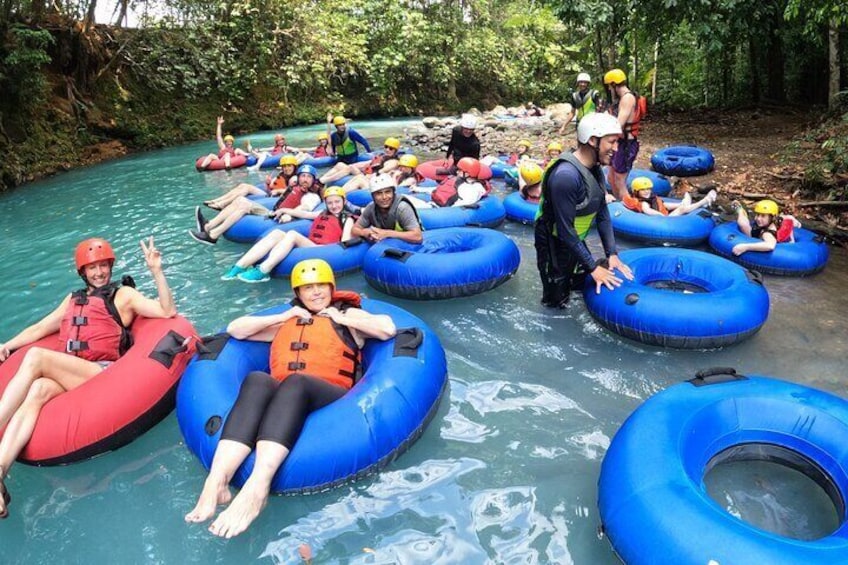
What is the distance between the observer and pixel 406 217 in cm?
534

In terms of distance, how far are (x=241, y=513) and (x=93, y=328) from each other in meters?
1.89

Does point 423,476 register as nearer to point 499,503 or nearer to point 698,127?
point 499,503

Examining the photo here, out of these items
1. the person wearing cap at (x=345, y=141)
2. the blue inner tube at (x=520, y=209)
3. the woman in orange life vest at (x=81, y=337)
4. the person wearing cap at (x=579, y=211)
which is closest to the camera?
the woman in orange life vest at (x=81, y=337)

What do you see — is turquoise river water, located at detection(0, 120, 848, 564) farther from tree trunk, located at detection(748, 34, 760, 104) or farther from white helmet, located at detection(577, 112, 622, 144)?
tree trunk, located at detection(748, 34, 760, 104)

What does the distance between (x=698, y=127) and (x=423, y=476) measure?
12.6 m

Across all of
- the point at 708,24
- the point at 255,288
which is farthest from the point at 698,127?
the point at 255,288

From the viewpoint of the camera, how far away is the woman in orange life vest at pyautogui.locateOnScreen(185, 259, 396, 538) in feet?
8.17

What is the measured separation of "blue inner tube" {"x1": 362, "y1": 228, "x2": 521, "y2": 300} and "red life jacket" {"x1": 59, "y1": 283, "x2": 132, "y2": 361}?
7.31 ft

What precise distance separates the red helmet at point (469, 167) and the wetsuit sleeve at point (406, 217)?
2454mm

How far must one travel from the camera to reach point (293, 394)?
2760mm

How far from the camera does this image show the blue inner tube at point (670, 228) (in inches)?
237

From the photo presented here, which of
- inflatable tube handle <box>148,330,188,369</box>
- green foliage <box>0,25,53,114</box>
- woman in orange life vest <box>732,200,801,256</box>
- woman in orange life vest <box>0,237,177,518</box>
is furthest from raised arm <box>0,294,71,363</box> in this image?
green foliage <box>0,25,53,114</box>

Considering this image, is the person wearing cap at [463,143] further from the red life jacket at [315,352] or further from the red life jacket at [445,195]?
the red life jacket at [315,352]

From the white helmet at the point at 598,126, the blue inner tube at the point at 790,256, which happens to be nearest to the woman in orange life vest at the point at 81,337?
the white helmet at the point at 598,126
